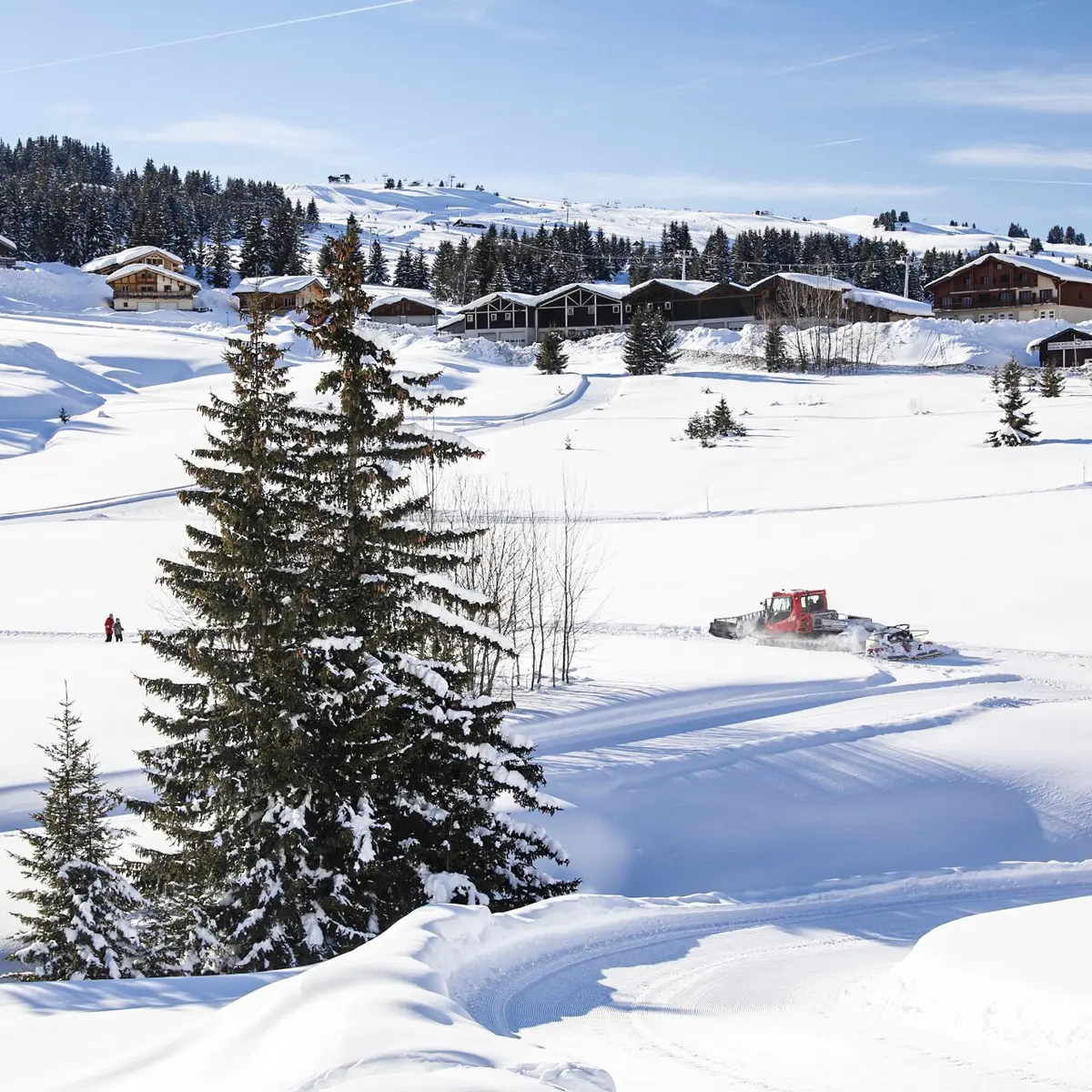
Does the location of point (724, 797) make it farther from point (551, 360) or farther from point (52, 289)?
point (52, 289)

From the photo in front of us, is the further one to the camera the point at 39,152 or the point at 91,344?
the point at 39,152

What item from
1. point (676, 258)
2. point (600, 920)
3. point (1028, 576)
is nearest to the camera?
point (600, 920)

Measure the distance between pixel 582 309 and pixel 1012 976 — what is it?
306 ft

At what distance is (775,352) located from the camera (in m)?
80.0

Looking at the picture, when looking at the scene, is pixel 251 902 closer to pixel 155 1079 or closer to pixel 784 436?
pixel 155 1079

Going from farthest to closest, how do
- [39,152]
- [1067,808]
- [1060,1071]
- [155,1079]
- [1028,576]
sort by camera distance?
1. [39,152]
2. [1028,576]
3. [1067,808]
4. [1060,1071]
5. [155,1079]

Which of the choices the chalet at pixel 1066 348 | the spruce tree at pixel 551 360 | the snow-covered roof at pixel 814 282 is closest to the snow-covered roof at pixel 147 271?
the spruce tree at pixel 551 360

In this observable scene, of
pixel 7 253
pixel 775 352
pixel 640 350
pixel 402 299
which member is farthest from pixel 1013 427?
pixel 7 253

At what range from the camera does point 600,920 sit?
461 inches

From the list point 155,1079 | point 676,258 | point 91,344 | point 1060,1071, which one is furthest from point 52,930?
point 676,258

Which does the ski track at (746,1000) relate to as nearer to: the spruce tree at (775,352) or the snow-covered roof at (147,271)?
the spruce tree at (775,352)

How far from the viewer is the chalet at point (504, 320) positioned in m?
99.2

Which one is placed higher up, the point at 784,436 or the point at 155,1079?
the point at 784,436

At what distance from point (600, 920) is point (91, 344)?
8234 cm
